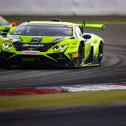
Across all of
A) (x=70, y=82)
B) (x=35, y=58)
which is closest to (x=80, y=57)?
(x=35, y=58)

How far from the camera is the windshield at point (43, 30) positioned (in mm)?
15516

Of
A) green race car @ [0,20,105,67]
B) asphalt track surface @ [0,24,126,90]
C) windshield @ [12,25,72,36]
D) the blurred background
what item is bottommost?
the blurred background

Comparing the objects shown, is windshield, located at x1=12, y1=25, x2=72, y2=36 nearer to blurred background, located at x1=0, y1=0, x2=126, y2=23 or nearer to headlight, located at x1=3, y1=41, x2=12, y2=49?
headlight, located at x1=3, y1=41, x2=12, y2=49

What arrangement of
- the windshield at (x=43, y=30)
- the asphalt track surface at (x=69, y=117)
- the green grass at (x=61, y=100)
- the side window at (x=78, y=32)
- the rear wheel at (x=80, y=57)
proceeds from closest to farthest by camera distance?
1. the asphalt track surface at (x=69, y=117)
2. the green grass at (x=61, y=100)
3. the rear wheel at (x=80, y=57)
4. the windshield at (x=43, y=30)
5. the side window at (x=78, y=32)

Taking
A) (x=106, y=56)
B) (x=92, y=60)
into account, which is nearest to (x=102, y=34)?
(x=106, y=56)

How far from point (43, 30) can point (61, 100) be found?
6506mm

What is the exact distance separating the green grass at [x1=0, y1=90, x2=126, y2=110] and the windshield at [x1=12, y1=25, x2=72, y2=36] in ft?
18.1

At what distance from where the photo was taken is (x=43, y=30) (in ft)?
51.5

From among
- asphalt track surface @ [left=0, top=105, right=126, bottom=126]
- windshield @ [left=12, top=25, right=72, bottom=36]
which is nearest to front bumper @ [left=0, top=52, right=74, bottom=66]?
windshield @ [left=12, top=25, right=72, bottom=36]

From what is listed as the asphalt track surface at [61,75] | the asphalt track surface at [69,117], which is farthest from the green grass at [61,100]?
the asphalt track surface at [61,75]

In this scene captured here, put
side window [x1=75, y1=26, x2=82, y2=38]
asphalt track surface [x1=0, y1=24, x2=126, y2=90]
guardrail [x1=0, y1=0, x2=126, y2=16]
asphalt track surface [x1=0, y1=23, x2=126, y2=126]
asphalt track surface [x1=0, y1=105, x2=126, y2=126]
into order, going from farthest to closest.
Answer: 1. guardrail [x1=0, y1=0, x2=126, y2=16]
2. side window [x1=75, y1=26, x2=82, y2=38]
3. asphalt track surface [x1=0, y1=24, x2=126, y2=90]
4. asphalt track surface [x1=0, y1=23, x2=126, y2=126]
5. asphalt track surface [x1=0, y1=105, x2=126, y2=126]

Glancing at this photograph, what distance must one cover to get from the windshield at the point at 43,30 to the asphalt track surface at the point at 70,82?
900mm

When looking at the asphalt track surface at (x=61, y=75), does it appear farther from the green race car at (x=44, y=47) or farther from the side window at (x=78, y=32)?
the side window at (x=78, y=32)

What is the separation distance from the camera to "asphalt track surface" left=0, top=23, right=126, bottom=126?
7.62 meters
